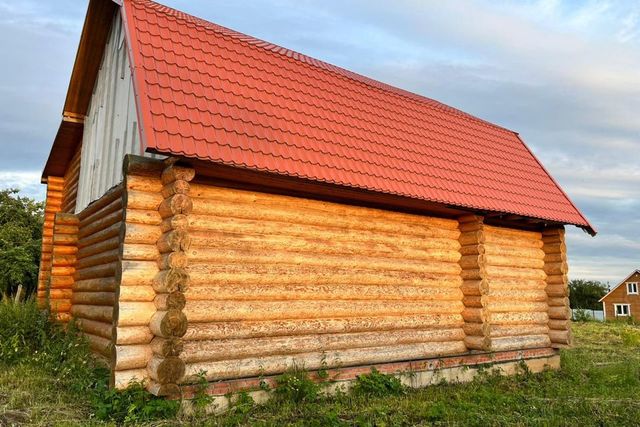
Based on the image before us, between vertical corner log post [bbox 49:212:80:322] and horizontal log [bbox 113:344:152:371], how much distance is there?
4.35 metres

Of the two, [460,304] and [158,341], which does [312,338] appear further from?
[460,304]

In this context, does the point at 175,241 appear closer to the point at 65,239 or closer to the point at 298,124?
the point at 298,124

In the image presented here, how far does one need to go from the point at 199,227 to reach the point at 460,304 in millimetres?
5411

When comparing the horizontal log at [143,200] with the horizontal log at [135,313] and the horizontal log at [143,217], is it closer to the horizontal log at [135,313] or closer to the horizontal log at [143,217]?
the horizontal log at [143,217]

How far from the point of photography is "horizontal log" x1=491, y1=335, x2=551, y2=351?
9953 millimetres

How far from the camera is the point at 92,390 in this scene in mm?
5930

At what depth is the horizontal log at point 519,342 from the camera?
995cm

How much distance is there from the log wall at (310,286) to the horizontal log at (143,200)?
0.44 metres

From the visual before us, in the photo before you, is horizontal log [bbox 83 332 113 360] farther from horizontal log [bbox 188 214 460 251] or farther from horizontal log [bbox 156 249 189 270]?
horizontal log [bbox 188 214 460 251]

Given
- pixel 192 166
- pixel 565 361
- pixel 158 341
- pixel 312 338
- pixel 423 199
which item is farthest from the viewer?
pixel 565 361

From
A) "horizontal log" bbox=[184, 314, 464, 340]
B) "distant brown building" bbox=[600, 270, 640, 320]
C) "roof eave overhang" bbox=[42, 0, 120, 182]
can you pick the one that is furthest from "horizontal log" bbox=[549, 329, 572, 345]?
"distant brown building" bbox=[600, 270, 640, 320]

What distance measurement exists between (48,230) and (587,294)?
61.7 meters

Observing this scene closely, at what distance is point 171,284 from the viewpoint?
5.75 meters

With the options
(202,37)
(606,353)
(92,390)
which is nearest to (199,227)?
(92,390)
